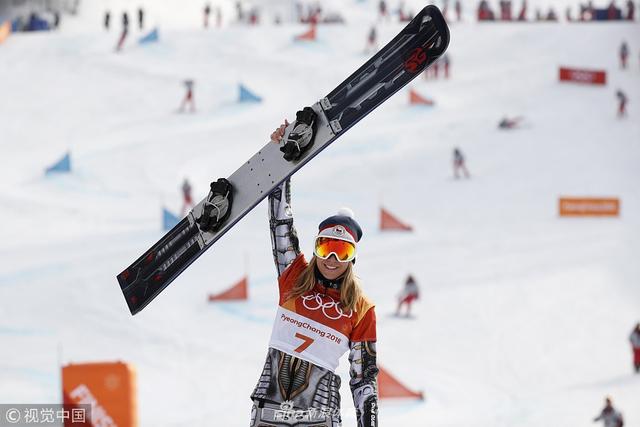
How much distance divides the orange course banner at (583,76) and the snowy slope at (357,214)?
17.8 inches

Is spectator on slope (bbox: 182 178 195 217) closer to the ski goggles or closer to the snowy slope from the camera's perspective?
the snowy slope

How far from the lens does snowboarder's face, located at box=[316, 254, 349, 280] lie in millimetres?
4594

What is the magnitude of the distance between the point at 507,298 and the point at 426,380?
4.77 meters

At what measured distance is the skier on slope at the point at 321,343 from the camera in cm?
448

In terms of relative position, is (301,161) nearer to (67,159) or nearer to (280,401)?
(280,401)

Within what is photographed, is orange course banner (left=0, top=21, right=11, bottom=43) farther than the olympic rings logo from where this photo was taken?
Yes

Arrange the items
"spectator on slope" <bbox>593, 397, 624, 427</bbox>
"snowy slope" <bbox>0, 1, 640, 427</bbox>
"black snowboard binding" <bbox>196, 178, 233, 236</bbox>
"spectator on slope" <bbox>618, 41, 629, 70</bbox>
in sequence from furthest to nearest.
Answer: "spectator on slope" <bbox>618, 41, 629, 70</bbox>
"snowy slope" <bbox>0, 1, 640, 427</bbox>
"spectator on slope" <bbox>593, 397, 624, 427</bbox>
"black snowboard binding" <bbox>196, 178, 233, 236</bbox>

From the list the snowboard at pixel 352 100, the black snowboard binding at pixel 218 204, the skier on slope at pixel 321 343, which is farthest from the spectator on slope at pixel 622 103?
the skier on slope at pixel 321 343

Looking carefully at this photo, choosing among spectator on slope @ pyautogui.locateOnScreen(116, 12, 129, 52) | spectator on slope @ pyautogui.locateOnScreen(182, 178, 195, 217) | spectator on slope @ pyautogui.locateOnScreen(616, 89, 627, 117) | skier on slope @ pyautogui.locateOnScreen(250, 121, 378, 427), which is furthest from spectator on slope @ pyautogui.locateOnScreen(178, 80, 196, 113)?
skier on slope @ pyautogui.locateOnScreen(250, 121, 378, 427)

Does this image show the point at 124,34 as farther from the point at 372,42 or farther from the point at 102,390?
the point at 102,390

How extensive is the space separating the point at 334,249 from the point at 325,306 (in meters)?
0.22

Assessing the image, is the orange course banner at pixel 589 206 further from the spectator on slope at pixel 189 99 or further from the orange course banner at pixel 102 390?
the orange course banner at pixel 102 390

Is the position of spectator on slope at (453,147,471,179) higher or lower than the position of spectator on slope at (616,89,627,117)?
lower

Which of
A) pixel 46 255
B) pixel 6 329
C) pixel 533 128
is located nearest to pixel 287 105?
pixel 533 128
